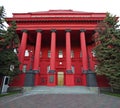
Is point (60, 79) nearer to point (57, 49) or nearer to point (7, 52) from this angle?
point (57, 49)

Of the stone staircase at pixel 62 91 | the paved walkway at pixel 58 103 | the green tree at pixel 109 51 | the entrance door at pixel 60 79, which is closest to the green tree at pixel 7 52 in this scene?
the stone staircase at pixel 62 91

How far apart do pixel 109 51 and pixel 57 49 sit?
42.0ft

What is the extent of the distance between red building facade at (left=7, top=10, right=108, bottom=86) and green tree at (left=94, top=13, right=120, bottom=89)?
2442mm

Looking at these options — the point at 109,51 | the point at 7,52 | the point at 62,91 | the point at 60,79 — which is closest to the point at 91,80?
the point at 109,51

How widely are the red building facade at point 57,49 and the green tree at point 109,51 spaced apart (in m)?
2.44

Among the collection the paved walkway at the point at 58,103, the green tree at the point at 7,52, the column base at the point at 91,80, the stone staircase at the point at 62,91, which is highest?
the green tree at the point at 7,52

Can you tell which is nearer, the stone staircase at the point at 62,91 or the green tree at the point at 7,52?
the stone staircase at the point at 62,91

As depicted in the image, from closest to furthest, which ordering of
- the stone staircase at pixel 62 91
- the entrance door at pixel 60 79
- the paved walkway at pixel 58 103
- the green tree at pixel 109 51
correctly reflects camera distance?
the paved walkway at pixel 58 103
the stone staircase at pixel 62 91
the green tree at pixel 109 51
the entrance door at pixel 60 79

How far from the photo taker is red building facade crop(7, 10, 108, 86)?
16734mm

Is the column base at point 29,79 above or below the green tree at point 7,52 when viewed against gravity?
below

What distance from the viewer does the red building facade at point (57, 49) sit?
54.9 ft

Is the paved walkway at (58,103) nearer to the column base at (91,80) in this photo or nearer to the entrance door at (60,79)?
the column base at (91,80)

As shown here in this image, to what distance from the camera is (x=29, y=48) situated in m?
25.0

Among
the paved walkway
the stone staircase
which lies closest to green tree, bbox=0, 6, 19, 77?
the stone staircase
